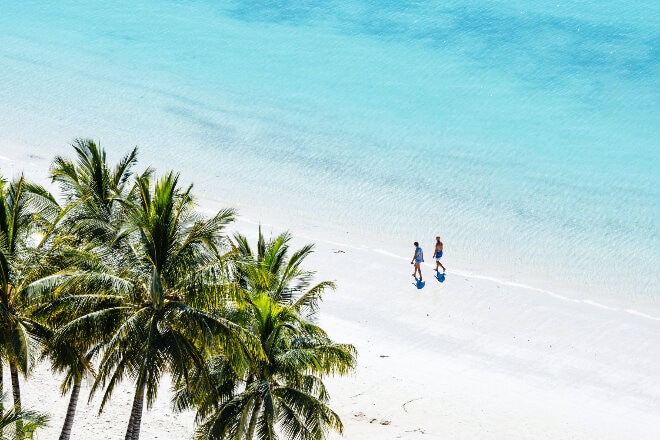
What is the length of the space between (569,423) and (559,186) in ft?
49.9

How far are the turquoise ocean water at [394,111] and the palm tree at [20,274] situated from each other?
1443cm

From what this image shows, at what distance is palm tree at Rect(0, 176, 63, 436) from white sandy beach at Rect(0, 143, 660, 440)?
4130mm

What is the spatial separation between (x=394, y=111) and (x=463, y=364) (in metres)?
18.8

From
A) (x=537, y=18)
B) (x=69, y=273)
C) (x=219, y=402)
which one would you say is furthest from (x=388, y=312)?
(x=537, y=18)

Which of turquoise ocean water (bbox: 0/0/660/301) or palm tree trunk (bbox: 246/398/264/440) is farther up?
turquoise ocean water (bbox: 0/0/660/301)

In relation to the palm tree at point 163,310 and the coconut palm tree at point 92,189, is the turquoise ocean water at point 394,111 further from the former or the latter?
the palm tree at point 163,310

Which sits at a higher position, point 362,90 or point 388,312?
point 362,90

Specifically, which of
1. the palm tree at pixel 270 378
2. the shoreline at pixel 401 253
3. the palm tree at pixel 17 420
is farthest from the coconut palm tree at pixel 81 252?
the shoreline at pixel 401 253

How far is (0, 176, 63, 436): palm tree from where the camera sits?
1296cm

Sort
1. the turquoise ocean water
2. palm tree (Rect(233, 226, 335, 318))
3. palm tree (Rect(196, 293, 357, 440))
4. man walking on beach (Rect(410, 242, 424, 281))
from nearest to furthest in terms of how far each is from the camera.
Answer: palm tree (Rect(196, 293, 357, 440)) → palm tree (Rect(233, 226, 335, 318)) → man walking on beach (Rect(410, 242, 424, 281)) → the turquoise ocean water

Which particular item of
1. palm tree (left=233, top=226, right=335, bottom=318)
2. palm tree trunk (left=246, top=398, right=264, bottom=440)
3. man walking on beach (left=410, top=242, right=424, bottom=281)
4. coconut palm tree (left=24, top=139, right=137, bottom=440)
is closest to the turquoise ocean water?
man walking on beach (left=410, top=242, right=424, bottom=281)

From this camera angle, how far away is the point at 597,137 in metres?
36.9

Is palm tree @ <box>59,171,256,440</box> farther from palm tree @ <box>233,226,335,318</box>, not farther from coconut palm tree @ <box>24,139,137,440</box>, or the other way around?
palm tree @ <box>233,226,335,318</box>

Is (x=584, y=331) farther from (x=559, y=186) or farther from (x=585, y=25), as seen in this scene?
(x=585, y=25)
